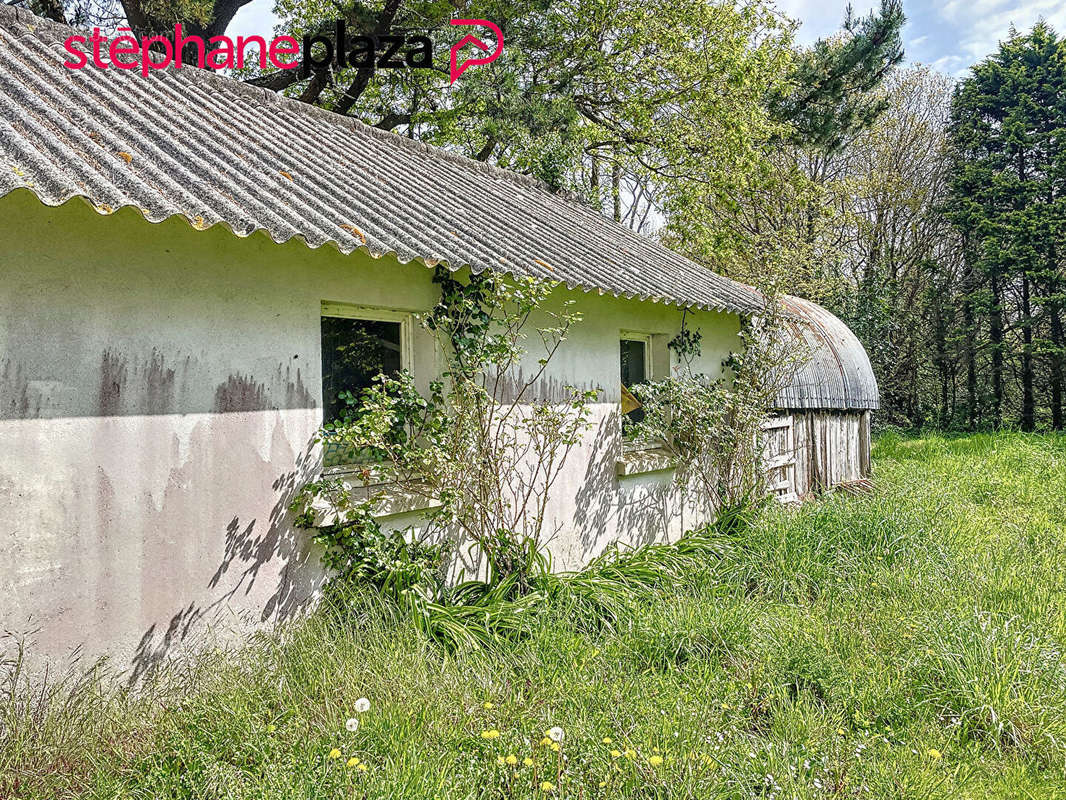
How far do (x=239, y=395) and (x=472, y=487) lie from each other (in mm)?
1934

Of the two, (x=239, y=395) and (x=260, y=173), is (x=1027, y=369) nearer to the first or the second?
(x=260, y=173)

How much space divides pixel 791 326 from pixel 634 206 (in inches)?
597

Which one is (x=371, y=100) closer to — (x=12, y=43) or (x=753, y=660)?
(x=12, y=43)

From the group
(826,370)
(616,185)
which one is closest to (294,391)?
(826,370)

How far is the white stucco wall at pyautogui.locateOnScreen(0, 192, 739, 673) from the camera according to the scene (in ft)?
11.3

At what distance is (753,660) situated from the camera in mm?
4535

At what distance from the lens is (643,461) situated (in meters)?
7.55

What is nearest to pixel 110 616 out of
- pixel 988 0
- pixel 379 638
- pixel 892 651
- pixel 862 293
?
pixel 379 638

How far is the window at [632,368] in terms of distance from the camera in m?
7.97

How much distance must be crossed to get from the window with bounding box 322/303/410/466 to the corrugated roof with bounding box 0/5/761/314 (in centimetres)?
67

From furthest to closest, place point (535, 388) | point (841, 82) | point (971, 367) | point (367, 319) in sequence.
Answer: point (971, 367) → point (841, 82) → point (535, 388) → point (367, 319)

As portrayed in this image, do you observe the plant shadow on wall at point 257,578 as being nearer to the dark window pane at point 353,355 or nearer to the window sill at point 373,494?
the window sill at point 373,494

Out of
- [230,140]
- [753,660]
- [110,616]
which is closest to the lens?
[110,616]

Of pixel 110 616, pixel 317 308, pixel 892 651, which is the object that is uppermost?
pixel 317 308
